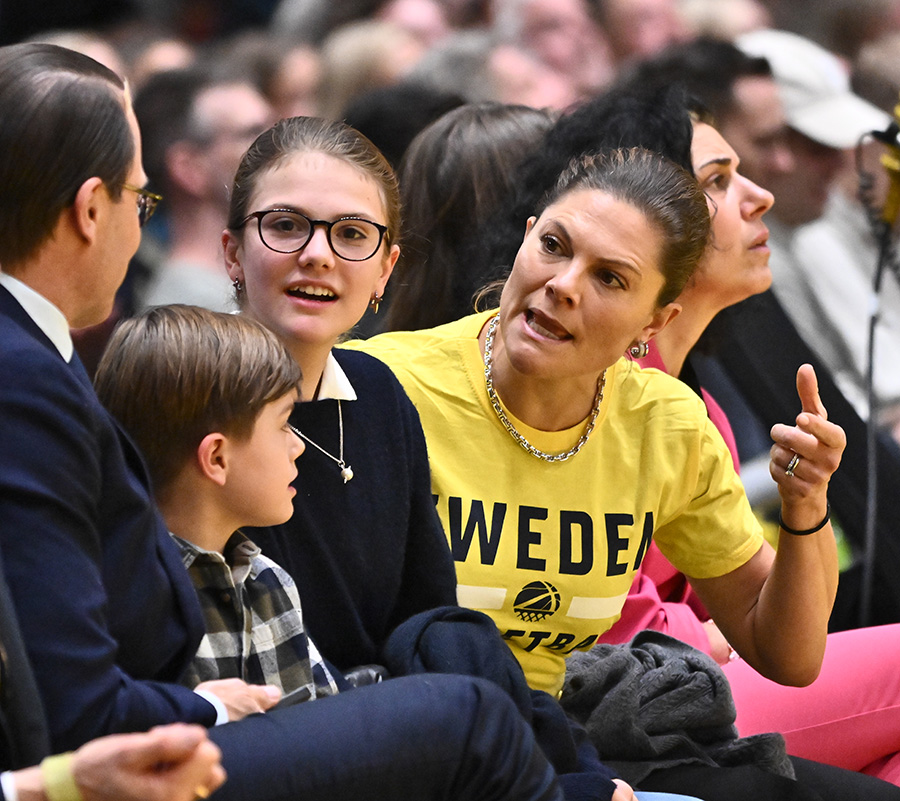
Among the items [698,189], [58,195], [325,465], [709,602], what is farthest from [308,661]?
[698,189]

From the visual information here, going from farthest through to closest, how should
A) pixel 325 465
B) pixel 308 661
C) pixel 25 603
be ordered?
pixel 325 465, pixel 308 661, pixel 25 603

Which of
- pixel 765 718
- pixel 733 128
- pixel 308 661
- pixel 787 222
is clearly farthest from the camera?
pixel 787 222

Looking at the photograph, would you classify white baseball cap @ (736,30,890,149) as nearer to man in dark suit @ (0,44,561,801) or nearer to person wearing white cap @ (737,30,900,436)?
person wearing white cap @ (737,30,900,436)

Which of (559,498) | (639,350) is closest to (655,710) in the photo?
(559,498)

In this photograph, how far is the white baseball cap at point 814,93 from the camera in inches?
139

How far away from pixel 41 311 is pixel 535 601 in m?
0.82

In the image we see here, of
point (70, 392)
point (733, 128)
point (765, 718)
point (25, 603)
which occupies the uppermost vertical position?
point (733, 128)

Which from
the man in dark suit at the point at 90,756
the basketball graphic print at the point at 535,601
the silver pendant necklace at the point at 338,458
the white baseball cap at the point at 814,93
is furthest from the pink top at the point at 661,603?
the white baseball cap at the point at 814,93

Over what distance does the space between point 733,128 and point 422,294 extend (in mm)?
1329

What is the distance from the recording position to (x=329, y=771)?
110cm

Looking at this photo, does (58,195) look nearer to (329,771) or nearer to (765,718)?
(329,771)

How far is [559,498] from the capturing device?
170 cm

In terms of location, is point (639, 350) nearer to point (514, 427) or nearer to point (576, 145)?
point (514, 427)

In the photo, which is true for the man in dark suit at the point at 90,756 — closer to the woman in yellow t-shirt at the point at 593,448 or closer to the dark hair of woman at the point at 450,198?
the woman in yellow t-shirt at the point at 593,448
